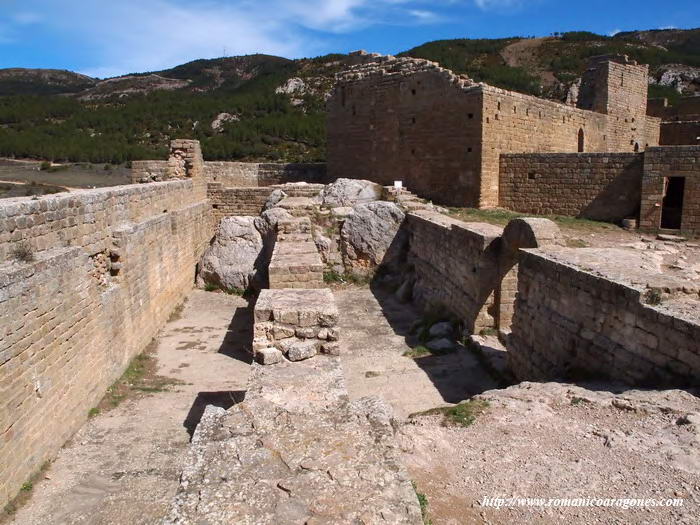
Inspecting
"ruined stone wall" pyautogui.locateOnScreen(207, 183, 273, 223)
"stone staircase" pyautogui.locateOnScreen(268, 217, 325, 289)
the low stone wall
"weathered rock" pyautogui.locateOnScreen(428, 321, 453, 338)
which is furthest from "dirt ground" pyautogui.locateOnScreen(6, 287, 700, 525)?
the low stone wall

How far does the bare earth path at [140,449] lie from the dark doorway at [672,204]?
390 inches

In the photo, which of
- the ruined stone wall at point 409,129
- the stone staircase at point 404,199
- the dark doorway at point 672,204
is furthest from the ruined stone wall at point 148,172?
the dark doorway at point 672,204

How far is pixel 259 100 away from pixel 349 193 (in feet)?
115

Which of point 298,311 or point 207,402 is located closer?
point 298,311

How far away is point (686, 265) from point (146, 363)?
839 centimetres

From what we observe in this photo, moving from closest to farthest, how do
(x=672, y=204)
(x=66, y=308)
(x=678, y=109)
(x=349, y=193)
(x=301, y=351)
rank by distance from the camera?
(x=301, y=351) < (x=66, y=308) < (x=672, y=204) < (x=349, y=193) < (x=678, y=109)

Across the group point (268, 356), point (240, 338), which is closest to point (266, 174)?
point (240, 338)

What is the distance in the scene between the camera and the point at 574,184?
12984 mm

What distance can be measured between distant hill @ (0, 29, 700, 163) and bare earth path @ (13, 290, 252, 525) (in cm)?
2047

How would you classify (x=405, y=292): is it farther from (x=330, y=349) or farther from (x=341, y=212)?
(x=330, y=349)

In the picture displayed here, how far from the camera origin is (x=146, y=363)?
7840 mm

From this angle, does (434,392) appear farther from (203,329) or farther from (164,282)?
(164,282)

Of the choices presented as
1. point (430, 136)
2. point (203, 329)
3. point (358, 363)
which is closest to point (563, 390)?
point (358, 363)

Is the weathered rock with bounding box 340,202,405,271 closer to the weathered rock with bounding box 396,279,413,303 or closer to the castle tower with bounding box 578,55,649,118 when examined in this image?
the weathered rock with bounding box 396,279,413,303
